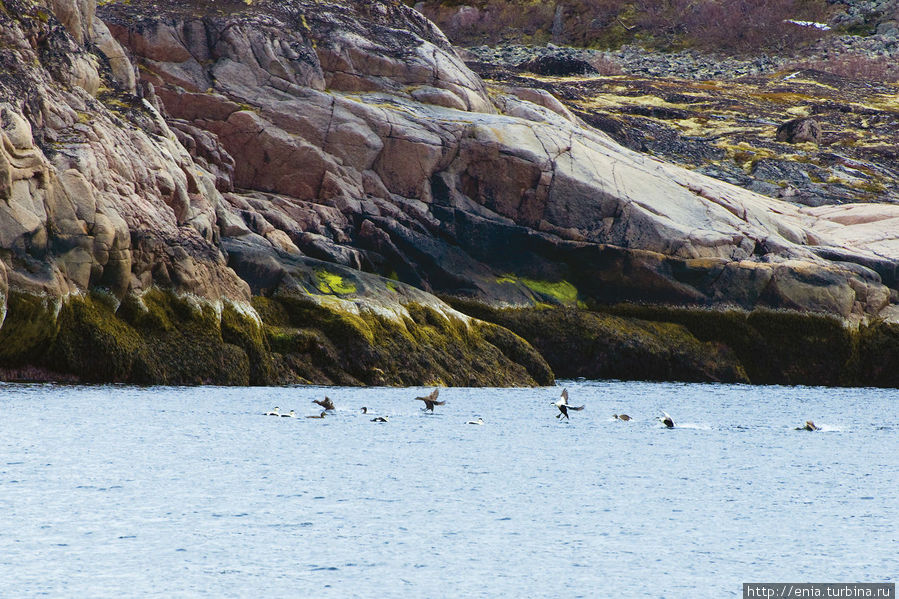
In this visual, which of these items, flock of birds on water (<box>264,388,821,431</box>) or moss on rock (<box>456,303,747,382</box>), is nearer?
flock of birds on water (<box>264,388,821,431</box>)

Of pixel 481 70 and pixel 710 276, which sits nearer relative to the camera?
pixel 710 276

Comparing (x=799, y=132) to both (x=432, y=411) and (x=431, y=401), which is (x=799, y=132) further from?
(x=431, y=401)

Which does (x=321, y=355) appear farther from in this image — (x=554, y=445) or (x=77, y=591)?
(x=77, y=591)

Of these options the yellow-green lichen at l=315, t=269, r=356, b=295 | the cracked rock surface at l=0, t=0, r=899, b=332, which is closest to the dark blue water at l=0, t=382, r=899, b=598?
the yellow-green lichen at l=315, t=269, r=356, b=295

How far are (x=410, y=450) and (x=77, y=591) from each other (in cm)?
1383

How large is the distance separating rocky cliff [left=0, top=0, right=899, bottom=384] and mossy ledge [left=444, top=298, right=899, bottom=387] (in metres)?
0.56

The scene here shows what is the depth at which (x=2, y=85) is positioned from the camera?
39875mm

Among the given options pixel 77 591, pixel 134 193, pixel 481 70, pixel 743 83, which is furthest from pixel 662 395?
pixel 743 83

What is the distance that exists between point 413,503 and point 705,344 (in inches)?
1593

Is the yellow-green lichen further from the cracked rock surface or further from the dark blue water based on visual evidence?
the dark blue water

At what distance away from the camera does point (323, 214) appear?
54.8 metres

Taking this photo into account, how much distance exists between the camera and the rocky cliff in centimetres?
3856

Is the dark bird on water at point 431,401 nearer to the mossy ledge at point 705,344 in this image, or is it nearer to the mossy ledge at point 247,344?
the mossy ledge at point 247,344

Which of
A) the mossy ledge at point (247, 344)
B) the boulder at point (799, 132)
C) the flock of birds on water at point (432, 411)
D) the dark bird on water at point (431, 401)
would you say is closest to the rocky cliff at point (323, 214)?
the mossy ledge at point (247, 344)
